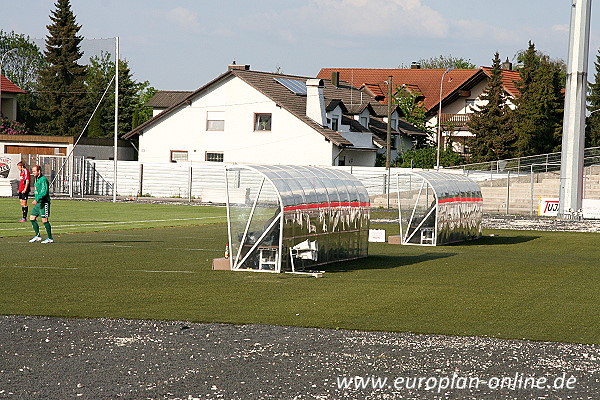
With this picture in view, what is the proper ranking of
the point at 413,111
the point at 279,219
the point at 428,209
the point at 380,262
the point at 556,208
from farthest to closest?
the point at 413,111 < the point at 556,208 < the point at 428,209 < the point at 380,262 < the point at 279,219

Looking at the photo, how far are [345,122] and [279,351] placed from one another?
5938 cm

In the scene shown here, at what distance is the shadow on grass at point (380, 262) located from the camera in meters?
19.1

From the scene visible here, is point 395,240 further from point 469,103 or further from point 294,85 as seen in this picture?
point 469,103

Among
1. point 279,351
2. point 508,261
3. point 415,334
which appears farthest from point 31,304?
point 508,261

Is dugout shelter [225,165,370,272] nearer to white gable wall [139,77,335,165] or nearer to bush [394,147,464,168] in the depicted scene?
white gable wall [139,77,335,165]

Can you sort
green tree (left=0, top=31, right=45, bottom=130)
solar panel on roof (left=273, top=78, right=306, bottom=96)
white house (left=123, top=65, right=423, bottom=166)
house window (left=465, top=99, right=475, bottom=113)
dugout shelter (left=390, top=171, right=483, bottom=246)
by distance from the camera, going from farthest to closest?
green tree (left=0, top=31, right=45, bottom=130)
house window (left=465, top=99, right=475, bottom=113)
solar panel on roof (left=273, top=78, right=306, bottom=96)
white house (left=123, top=65, right=423, bottom=166)
dugout shelter (left=390, top=171, right=483, bottom=246)

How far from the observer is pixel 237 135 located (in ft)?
218

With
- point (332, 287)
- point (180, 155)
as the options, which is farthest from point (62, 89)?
point (332, 287)

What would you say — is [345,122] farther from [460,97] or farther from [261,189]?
[261,189]

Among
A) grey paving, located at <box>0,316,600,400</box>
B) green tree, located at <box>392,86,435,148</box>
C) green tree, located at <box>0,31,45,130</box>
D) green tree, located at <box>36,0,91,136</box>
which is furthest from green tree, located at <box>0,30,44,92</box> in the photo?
grey paving, located at <box>0,316,600,400</box>

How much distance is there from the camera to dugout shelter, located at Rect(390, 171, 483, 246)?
26109mm

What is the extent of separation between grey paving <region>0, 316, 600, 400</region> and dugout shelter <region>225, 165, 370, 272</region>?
642 centimetres

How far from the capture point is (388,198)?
158ft

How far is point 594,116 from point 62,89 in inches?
2008
